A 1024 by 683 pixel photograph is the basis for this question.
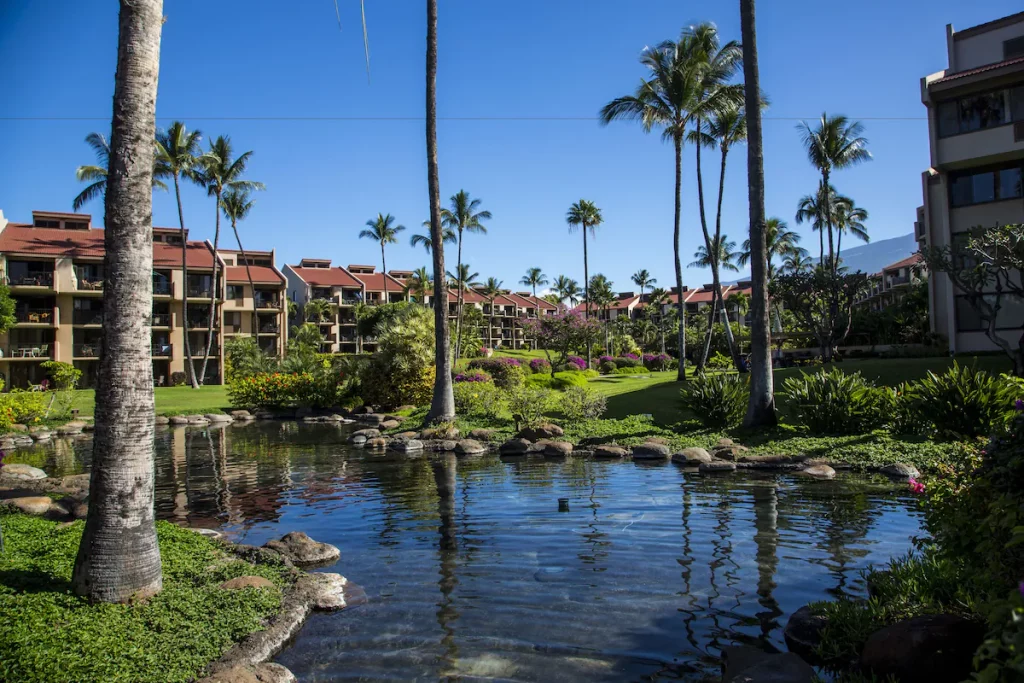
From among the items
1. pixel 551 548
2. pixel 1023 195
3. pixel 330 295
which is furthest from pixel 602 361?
pixel 551 548

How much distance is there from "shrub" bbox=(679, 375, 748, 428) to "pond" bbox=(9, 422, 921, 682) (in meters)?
4.05

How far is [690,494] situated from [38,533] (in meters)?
9.44

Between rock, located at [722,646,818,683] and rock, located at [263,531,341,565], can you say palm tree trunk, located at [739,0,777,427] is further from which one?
rock, located at [722,646,818,683]

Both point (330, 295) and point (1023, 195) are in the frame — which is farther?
point (330, 295)

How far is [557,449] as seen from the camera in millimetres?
17812

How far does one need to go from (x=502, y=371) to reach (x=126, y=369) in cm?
2679

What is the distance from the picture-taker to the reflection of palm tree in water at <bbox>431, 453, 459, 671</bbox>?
623cm

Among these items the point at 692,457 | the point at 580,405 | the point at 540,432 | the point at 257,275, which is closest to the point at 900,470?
the point at 692,457

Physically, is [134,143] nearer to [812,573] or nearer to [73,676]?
[73,676]

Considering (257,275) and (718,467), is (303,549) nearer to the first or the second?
(718,467)

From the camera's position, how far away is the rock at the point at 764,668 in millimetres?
5004

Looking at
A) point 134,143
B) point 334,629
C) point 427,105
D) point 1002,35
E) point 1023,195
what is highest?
point 1002,35

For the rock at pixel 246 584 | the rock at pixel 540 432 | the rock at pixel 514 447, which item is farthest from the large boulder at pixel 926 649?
the rock at pixel 540 432

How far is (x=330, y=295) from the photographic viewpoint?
83.9 m
